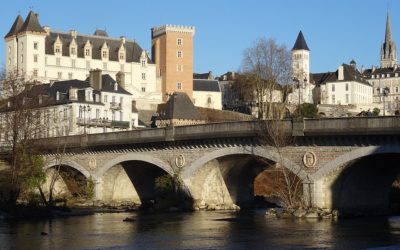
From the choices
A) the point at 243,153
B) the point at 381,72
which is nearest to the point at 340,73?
the point at 381,72

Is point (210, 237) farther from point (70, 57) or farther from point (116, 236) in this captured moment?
point (70, 57)

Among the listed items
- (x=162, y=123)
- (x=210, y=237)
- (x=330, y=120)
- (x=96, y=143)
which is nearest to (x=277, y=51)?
(x=162, y=123)

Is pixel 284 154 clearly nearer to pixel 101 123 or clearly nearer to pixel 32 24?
pixel 101 123

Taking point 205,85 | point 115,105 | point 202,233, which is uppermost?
point 205,85

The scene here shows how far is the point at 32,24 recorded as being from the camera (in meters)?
114

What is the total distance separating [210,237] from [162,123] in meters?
59.7

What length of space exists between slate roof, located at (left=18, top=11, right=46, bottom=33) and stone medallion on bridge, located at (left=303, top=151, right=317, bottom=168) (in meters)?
74.8

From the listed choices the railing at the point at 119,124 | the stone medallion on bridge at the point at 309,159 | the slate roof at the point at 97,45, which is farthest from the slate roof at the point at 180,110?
the stone medallion on bridge at the point at 309,159

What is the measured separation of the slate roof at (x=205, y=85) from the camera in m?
133

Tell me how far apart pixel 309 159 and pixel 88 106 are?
153ft

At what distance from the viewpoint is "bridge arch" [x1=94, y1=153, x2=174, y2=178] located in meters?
55.9

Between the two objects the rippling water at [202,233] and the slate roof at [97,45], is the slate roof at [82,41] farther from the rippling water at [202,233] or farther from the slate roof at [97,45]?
the rippling water at [202,233]

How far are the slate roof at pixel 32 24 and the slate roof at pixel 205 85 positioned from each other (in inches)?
1165

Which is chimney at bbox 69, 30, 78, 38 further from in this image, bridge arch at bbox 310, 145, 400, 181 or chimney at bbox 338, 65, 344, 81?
bridge arch at bbox 310, 145, 400, 181
